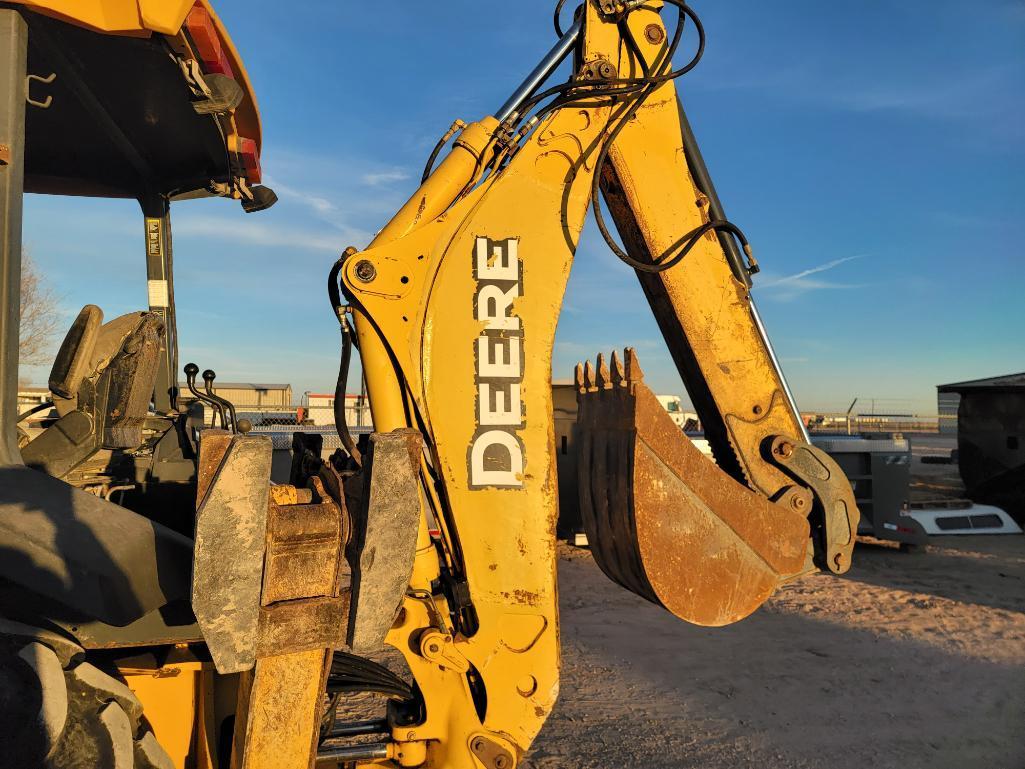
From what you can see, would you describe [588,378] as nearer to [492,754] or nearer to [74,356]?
[492,754]

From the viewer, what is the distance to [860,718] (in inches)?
170

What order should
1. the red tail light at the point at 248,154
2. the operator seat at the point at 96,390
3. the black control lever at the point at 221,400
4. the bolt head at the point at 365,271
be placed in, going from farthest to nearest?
the black control lever at the point at 221,400 → the red tail light at the point at 248,154 → the operator seat at the point at 96,390 → the bolt head at the point at 365,271

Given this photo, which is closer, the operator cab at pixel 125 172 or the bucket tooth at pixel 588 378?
the operator cab at pixel 125 172

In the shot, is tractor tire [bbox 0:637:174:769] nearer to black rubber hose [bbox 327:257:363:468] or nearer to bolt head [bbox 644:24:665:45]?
black rubber hose [bbox 327:257:363:468]

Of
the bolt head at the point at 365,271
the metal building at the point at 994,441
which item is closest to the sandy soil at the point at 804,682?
the bolt head at the point at 365,271

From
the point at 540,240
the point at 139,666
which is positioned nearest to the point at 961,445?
the point at 540,240

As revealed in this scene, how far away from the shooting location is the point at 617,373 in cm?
258

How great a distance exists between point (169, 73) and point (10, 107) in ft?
2.31

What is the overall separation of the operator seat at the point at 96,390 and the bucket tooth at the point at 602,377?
1.89 meters

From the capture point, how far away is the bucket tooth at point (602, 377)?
8.77 feet

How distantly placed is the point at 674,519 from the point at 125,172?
9.72ft

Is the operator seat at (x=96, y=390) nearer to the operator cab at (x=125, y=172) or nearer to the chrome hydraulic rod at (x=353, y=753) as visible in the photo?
the operator cab at (x=125, y=172)

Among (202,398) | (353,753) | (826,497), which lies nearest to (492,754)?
(353,753)

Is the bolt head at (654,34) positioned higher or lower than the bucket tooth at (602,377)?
higher
